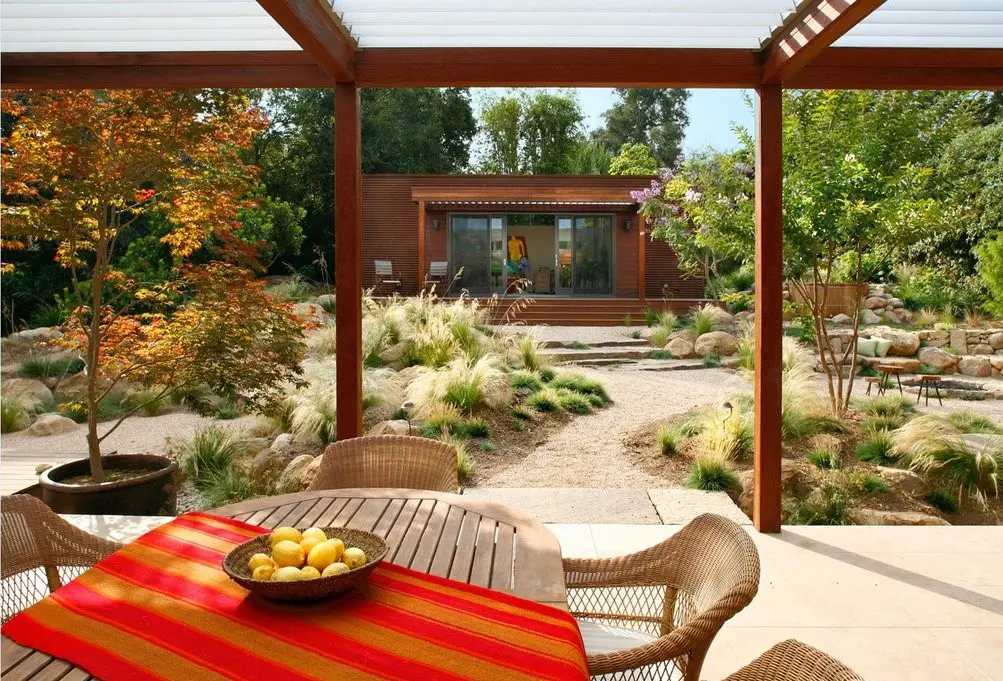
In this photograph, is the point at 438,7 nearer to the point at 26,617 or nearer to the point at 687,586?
the point at 687,586

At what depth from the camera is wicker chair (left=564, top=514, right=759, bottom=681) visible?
1576 millimetres

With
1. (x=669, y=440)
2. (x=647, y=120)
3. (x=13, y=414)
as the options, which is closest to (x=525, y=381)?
(x=669, y=440)

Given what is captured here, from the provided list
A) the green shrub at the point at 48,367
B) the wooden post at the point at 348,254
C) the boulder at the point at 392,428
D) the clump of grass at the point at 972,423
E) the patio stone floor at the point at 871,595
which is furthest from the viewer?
the green shrub at the point at 48,367

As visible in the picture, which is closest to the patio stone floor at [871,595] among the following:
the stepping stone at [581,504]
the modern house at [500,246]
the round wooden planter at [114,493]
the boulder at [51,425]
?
the round wooden planter at [114,493]

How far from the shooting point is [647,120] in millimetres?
27156

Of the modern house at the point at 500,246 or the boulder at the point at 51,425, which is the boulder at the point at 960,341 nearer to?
the modern house at the point at 500,246

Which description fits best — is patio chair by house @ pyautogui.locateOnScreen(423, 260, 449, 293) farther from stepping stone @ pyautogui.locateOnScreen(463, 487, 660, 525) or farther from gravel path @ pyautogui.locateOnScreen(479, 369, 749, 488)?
stepping stone @ pyautogui.locateOnScreen(463, 487, 660, 525)

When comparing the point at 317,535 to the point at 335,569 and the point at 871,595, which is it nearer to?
the point at 335,569

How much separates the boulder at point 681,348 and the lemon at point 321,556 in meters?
9.60

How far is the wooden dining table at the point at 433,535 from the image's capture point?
1.63 meters

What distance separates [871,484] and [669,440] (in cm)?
175

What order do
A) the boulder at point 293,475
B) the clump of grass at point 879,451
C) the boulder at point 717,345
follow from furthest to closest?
the boulder at point 717,345 → the clump of grass at point 879,451 → the boulder at point 293,475

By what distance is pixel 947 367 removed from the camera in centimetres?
1003

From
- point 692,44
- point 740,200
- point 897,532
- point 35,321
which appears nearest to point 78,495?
point 692,44
